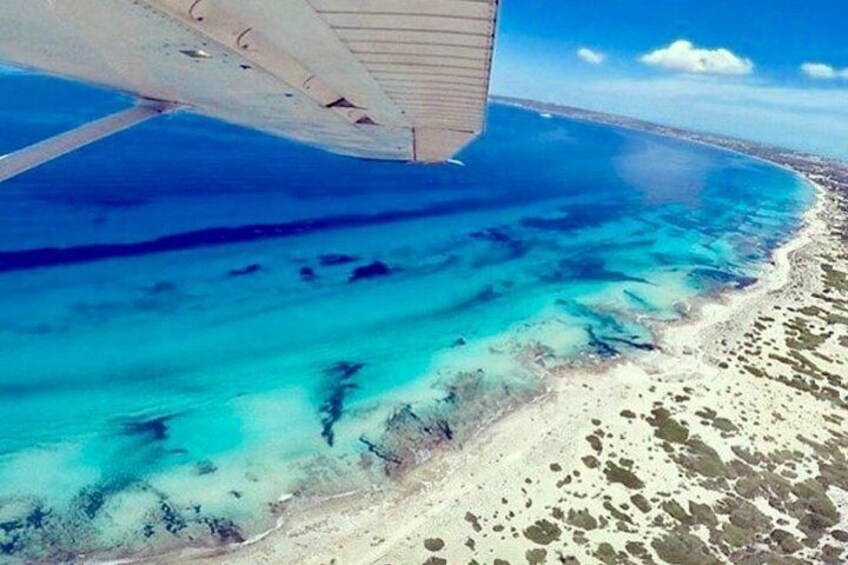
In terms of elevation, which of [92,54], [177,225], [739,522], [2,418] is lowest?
[739,522]

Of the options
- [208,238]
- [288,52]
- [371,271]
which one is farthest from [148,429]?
[288,52]

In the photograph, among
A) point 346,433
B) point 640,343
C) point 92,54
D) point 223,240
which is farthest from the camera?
point 223,240

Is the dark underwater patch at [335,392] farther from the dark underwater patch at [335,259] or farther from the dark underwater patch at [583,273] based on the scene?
the dark underwater patch at [583,273]

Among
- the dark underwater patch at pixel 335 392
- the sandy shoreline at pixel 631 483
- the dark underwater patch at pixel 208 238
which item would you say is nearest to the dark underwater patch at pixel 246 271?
the dark underwater patch at pixel 208 238

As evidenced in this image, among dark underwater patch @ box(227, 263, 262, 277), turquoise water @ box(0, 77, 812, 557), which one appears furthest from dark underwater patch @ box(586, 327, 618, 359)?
dark underwater patch @ box(227, 263, 262, 277)

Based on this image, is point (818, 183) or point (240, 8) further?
point (818, 183)

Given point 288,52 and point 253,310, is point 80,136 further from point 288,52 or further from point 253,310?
point 253,310

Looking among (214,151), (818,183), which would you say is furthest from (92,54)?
(818,183)

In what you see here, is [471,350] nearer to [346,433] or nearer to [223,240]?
[346,433]
